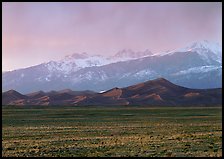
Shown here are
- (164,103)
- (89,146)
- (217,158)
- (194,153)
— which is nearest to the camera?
(217,158)

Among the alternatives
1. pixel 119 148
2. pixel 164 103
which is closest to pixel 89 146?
pixel 119 148

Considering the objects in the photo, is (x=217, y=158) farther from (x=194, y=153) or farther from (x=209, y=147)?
(x=209, y=147)

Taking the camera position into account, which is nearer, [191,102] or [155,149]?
[155,149]

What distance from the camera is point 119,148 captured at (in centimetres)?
2272

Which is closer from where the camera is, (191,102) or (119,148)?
(119,148)

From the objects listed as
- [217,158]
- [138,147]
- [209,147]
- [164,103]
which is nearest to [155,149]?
[138,147]

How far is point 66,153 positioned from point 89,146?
337 centimetres

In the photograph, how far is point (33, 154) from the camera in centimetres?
2105

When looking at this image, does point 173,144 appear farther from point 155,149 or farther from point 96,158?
point 96,158

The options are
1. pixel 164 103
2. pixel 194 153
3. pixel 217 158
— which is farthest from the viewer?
pixel 164 103

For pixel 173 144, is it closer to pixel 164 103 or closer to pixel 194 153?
pixel 194 153

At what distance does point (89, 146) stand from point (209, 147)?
7593mm

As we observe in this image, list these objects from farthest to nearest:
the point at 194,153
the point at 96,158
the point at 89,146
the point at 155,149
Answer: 1. the point at 89,146
2. the point at 155,149
3. the point at 194,153
4. the point at 96,158

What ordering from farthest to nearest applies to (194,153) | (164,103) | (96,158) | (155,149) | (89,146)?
1. (164,103)
2. (89,146)
3. (155,149)
4. (194,153)
5. (96,158)
